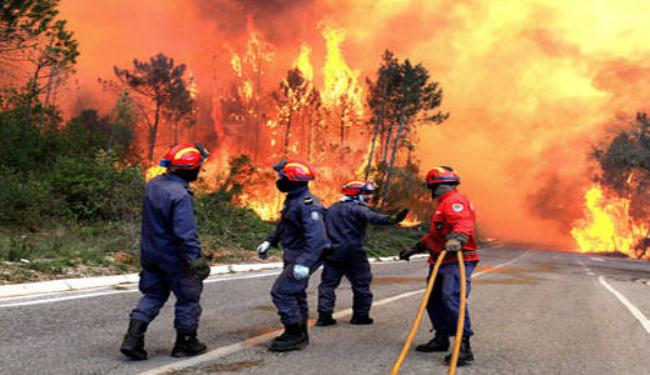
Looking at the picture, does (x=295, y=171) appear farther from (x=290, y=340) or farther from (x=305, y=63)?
(x=305, y=63)

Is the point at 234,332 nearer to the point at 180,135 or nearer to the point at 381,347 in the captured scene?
the point at 381,347

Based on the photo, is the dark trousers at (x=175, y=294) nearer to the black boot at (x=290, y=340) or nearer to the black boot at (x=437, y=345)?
the black boot at (x=290, y=340)

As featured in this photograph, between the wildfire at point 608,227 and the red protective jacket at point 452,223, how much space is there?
2527 inches

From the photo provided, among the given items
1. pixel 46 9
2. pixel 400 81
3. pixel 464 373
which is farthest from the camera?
pixel 400 81

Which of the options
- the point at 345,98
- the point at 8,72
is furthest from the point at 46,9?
the point at 345,98

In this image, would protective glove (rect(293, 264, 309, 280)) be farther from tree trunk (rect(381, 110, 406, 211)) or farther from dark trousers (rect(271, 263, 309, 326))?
tree trunk (rect(381, 110, 406, 211))

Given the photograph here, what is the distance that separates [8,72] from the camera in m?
21.9

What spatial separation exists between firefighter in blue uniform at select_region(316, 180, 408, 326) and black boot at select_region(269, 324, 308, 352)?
149 cm

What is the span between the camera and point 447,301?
5.08 metres

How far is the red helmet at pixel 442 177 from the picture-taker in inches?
212

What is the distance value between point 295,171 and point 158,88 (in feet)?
161

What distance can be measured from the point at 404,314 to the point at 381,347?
230 cm

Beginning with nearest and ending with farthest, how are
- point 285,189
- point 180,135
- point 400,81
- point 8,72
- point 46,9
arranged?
point 285,189 → point 46,9 → point 8,72 → point 400,81 → point 180,135

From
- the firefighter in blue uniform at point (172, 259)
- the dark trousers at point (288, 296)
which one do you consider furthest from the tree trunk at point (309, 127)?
the firefighter in blue uniform at point (172, 259)
